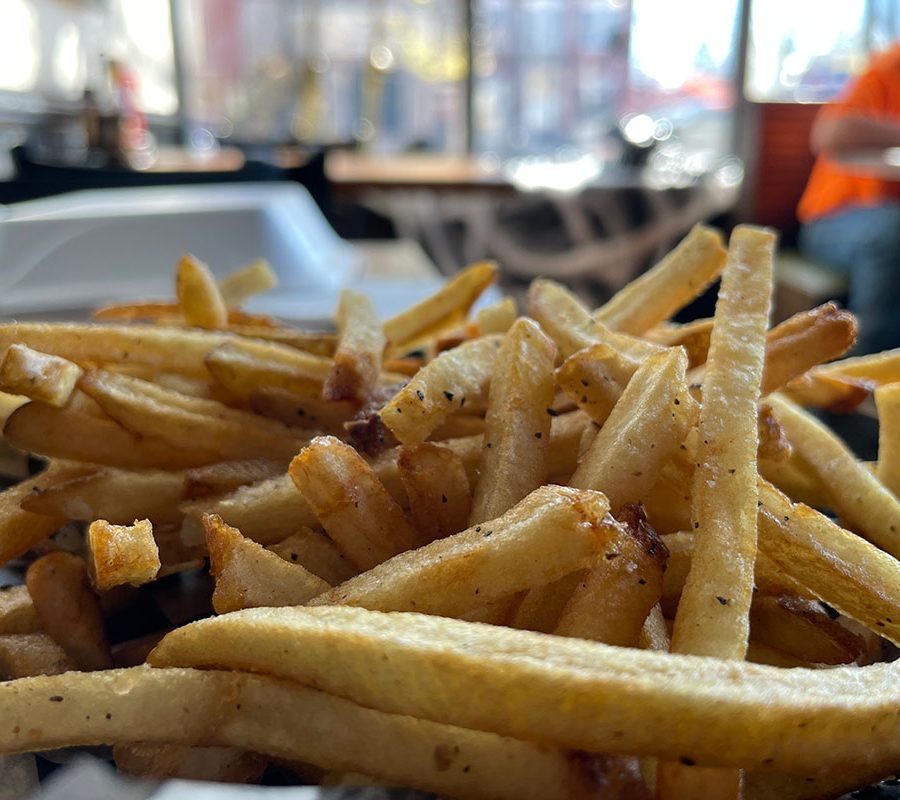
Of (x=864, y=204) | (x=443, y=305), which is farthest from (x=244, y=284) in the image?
(x=864, y=204)

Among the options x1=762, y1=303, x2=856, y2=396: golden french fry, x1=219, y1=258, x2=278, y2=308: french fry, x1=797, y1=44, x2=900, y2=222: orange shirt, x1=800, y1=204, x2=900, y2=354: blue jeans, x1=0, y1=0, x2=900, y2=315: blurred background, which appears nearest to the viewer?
x1=762, y1=303, x2=856, y2=396: golden french fry

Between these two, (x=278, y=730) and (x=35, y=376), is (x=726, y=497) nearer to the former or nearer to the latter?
(x=278, y=730)

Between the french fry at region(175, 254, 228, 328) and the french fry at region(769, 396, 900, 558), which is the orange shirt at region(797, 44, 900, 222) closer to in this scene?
the french fry at region(769, 396, 900, 558)

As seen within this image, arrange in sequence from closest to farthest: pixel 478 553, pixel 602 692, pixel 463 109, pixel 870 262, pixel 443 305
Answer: pixel 602 692
pixel 478 553
pixel 443 305
pixel 870 262
pixel 463 109

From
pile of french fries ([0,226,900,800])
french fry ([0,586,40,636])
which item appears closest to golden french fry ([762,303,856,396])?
pile of french fries ([0,226,900,800])

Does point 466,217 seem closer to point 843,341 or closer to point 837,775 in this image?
point 843,341

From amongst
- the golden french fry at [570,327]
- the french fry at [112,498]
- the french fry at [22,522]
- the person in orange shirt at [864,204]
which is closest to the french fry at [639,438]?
the golden french fry at [570,327]

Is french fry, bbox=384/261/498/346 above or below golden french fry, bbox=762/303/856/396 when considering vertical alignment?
below
